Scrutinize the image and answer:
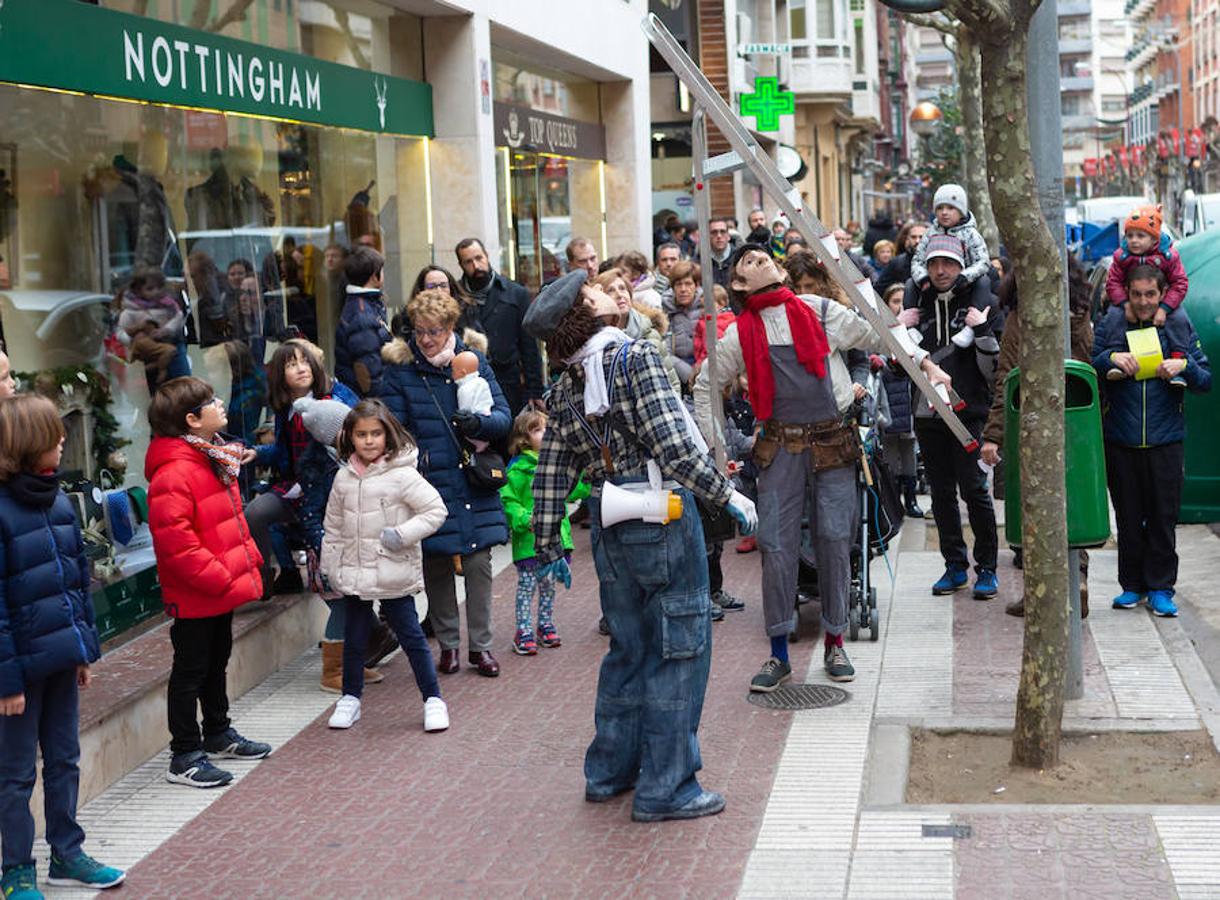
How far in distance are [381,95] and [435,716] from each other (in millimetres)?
6886

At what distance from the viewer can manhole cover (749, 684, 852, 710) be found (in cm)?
772

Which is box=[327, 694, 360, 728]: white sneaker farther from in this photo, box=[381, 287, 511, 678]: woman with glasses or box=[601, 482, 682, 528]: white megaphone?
box=[601, 482, 682, 528]: white megaphone

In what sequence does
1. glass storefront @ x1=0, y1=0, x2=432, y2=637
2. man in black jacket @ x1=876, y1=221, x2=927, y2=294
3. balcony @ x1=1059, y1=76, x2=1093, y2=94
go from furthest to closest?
balcony @ x1=1059, y1=76, x2=1093, y2=94, man in black jacket @ x1=876, y1=221, x2=927, y2=294, glass storefront @ x1=0, y1=0, x2=432, y2=637

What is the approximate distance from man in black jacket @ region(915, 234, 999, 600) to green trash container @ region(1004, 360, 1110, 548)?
198 cm

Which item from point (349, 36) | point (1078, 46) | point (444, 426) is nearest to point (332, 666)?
point (444, 426)

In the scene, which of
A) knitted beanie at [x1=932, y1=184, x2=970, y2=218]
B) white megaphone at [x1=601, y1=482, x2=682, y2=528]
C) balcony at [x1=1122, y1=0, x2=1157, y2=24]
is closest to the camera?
white megaphone at [x1=601, y1=482, x2=682, y2=528]

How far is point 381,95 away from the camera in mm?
13297

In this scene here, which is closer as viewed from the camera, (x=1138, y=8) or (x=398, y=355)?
(x=398, y=355)

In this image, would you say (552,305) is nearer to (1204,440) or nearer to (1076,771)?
(1076,771)

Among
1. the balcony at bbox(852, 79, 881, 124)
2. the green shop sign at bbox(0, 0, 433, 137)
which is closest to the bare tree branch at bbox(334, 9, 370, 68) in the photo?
the green shop sign at bbox(0, 0, 433, 137)

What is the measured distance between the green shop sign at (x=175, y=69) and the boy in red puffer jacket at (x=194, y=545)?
217cm

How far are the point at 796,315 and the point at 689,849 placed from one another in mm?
2795

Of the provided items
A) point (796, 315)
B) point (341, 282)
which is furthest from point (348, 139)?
point (796, 315)

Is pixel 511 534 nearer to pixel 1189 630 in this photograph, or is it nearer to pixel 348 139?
pixel 1189 630
